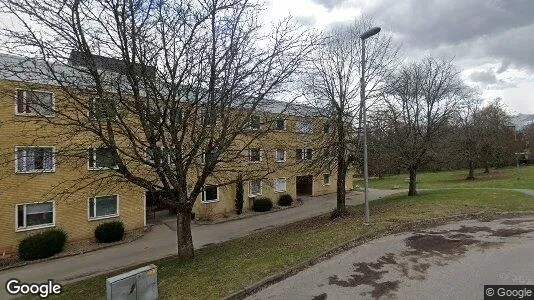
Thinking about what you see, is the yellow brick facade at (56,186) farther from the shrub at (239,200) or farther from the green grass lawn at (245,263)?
the shrub at (239,200)

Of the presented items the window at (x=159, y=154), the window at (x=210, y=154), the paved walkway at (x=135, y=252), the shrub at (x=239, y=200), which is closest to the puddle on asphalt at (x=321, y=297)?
the window at (x=210, y=154)

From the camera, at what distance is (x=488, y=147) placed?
37.0 meters

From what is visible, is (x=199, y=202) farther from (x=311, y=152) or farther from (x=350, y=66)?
(x=350, y=66)

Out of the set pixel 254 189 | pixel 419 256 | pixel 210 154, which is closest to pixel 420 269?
pixel 419 256

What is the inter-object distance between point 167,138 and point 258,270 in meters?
4.69

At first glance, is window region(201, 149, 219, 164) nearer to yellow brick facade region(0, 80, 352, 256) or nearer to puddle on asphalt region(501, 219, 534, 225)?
yellow brick facade region(0, 80, 352, 256)

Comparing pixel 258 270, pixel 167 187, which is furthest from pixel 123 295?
pixel 167 187

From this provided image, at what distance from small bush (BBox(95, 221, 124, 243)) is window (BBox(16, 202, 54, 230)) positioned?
7.09 ft

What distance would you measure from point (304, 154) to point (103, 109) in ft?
39.7

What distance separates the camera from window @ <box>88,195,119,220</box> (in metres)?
17.5

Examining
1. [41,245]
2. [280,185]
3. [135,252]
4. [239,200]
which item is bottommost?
[135,252]

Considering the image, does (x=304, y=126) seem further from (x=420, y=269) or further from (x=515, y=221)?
(x=420, y=269)

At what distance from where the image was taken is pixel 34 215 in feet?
51.6

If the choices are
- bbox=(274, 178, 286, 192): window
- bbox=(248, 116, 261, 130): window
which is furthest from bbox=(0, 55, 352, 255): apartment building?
bbox=(274, 178, 286, 192): window
